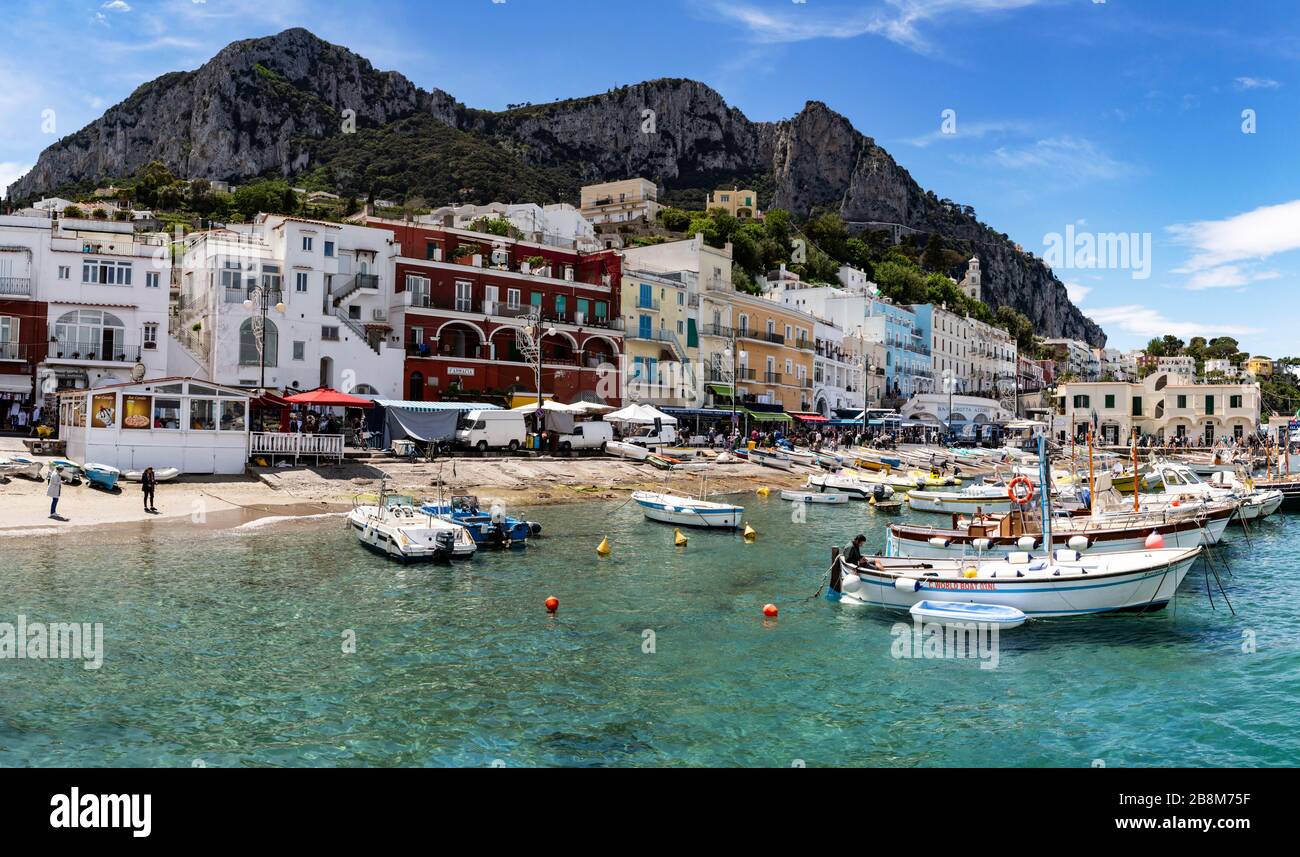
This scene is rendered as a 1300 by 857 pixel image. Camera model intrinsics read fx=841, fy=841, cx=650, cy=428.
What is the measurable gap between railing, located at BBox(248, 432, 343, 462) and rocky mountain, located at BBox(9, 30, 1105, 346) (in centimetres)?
10329

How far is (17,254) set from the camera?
43312 millimetres

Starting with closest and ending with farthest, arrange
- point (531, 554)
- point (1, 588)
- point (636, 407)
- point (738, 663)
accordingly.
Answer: point (738, 663), point (1, 588), point (531, 554), point (636, 407)

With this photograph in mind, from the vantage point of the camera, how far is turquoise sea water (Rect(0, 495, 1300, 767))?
39.3ft

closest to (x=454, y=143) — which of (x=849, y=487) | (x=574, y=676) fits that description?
(x=849, y=487)

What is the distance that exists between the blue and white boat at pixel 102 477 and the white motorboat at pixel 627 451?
88.7 feet

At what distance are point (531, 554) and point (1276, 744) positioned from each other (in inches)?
754

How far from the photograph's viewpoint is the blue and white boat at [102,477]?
3164 cm

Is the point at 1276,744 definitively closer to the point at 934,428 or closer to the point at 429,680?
the point at 429,680

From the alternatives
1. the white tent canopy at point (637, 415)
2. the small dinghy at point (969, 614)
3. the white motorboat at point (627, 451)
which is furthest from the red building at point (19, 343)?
the small dinghy at point (969, 614)

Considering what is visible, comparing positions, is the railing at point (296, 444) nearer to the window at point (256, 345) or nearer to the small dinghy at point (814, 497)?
the window at point (256, 345)

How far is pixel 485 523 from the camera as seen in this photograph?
27531 mm

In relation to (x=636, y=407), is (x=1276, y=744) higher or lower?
lower

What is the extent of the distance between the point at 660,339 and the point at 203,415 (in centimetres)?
3724
